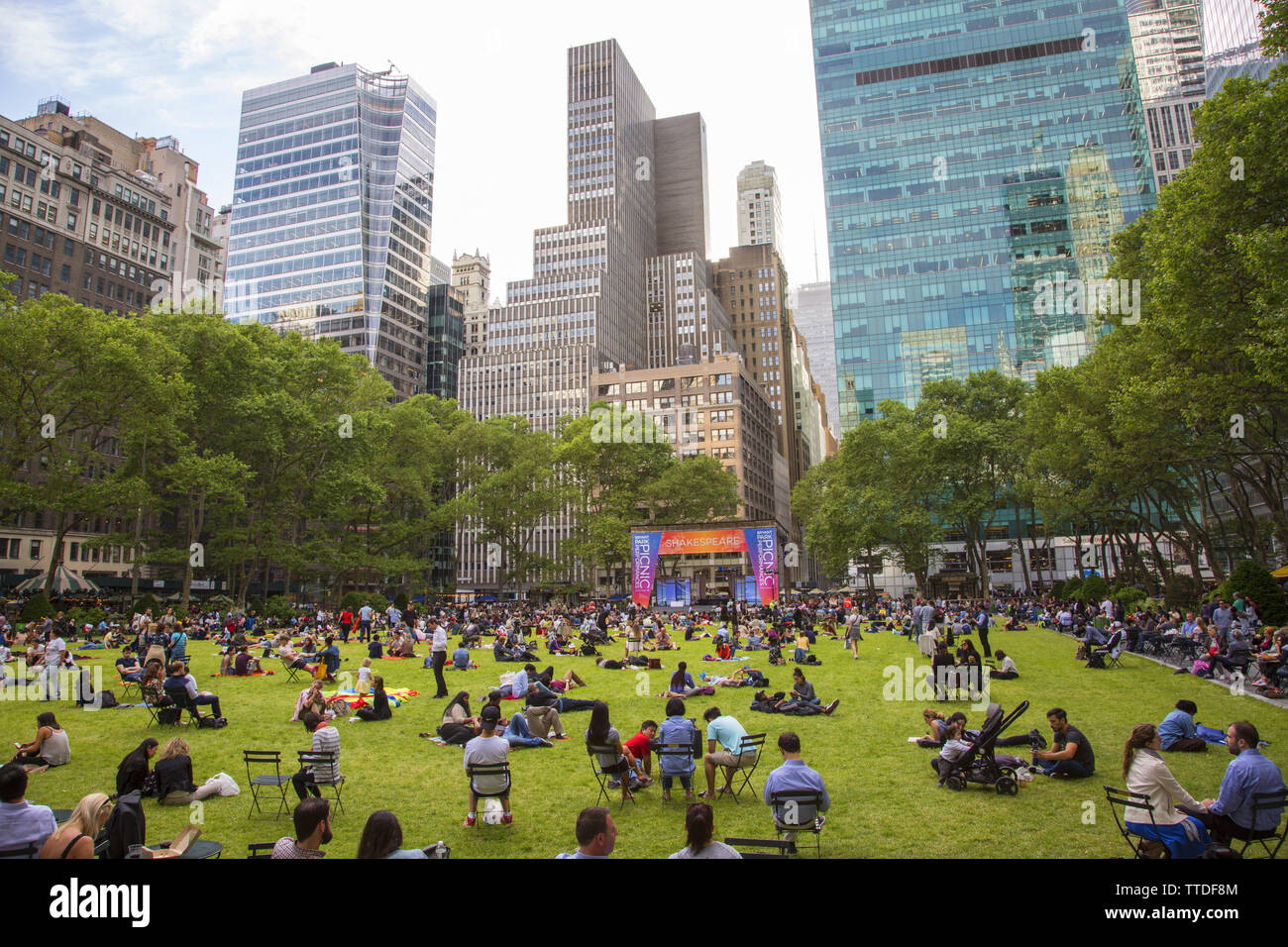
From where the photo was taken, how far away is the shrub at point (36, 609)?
32.1 meters

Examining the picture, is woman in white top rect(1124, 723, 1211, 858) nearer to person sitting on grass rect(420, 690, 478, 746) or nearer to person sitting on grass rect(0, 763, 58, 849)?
person sitting on grass rect(420, 690, 478, 746)

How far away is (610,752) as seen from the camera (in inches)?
372

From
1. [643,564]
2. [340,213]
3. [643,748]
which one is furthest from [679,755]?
[340,213]

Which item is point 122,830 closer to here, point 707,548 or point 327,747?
point 327,747

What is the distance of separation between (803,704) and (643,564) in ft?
101

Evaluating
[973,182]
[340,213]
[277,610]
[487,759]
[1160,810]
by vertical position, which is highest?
[340,213]

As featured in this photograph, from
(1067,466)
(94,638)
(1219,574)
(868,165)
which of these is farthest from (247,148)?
(1219,574)

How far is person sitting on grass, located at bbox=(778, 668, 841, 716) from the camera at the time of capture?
1479 centimetres

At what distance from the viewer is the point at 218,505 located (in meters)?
43.8

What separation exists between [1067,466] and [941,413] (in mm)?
20339

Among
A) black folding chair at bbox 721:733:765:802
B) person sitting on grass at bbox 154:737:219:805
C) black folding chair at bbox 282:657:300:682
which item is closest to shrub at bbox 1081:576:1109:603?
black folding chair at bbox 721:733:765:802

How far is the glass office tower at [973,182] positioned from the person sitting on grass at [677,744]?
91971mm

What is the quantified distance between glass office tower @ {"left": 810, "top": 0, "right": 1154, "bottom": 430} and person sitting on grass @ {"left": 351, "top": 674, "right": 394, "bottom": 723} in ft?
293
